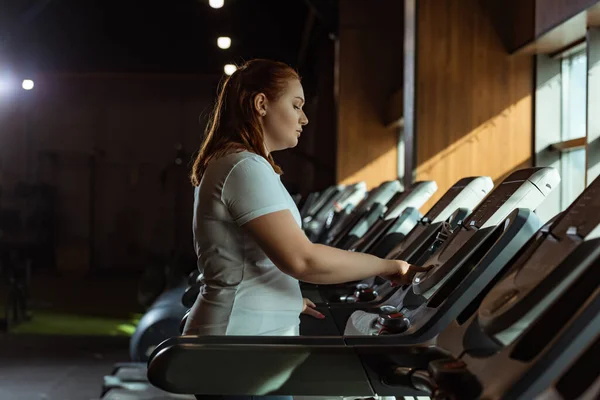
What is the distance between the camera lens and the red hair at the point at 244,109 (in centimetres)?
180

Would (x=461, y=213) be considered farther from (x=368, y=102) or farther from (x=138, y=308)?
(x=138, y=308)

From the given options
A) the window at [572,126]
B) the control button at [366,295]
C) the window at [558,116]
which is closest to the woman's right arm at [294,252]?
the control button at [366,295]

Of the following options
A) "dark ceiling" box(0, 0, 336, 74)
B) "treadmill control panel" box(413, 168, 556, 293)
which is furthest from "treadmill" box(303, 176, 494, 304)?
"dark ceiling" box(0, 0, 336, 74)

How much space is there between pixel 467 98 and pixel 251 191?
3634 millimetres

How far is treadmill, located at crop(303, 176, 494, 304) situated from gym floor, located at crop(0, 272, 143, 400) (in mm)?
2975

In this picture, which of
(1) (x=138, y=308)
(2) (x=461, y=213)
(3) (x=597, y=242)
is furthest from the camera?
(1) (x=138, y=308)

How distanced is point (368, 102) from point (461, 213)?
6.35 metres

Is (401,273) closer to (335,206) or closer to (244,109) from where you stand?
(244,109)

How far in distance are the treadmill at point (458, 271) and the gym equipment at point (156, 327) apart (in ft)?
9.57

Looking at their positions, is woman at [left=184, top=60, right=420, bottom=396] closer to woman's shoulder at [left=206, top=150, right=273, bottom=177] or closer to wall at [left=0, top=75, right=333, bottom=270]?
woman's shoulder at [left=206, top=150, right=273, bottom=177]

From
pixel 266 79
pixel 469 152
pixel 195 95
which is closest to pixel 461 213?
pixel 266 79

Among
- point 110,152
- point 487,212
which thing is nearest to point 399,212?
point 487,212

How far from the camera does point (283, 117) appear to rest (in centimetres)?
182

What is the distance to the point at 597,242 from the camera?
1.35 m
